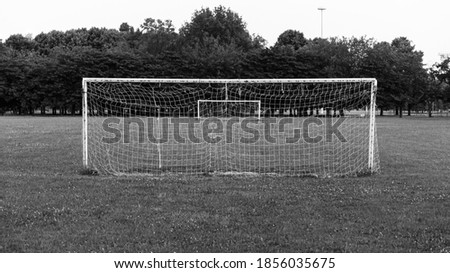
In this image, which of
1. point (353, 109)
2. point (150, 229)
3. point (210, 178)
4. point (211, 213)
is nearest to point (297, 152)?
point (210, 178)

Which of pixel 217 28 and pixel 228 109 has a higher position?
pixel 217 28

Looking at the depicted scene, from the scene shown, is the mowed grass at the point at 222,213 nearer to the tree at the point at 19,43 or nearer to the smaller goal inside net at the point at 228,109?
the smaller goal inside net at the point at 228,109

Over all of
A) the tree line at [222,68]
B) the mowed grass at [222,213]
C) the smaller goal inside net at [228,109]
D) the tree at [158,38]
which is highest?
the tree at [158,38]

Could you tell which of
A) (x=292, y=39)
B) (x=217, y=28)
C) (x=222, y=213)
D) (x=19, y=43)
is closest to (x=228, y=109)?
(x=222, y=213)

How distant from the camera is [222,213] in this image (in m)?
7.74

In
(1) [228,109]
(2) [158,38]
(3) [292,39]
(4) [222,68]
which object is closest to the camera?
(1) [228,109]

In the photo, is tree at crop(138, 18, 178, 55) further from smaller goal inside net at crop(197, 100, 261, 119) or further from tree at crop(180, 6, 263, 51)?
smaller goal inside net at crop(197, 100, 261, 119)

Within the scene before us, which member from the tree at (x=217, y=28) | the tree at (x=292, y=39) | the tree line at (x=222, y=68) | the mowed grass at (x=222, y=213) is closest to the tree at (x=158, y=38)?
the tree at (x=217, y=28)

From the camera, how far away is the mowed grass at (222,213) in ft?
20.1

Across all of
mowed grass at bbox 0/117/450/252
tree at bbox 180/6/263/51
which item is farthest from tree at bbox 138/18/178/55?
mowed grass at bbox 0/117/450/252

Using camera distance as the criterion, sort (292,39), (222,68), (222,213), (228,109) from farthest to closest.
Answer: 1. (292,39)
2. (222,68)
3. (228,109)
4. (222,213)

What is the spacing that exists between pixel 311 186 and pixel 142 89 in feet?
98.9

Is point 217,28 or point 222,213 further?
point 217,28

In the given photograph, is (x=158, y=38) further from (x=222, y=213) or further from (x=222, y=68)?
(x=222, y=213)
